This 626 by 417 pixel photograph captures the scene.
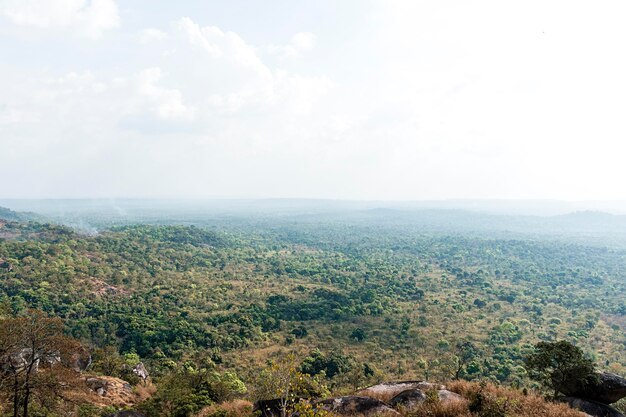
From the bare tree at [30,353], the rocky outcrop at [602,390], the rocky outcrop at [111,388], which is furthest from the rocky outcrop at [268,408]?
the rocky outcrop at [111,388]


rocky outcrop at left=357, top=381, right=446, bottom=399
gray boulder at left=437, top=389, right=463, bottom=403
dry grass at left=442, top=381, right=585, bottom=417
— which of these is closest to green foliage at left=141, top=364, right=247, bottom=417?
rocky outcrop at left=357, top=381, right=446, bottom=399

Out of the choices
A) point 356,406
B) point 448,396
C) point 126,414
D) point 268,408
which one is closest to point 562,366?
point 448,396

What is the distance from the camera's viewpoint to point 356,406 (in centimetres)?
1641

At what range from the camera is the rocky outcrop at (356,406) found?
52.1ft

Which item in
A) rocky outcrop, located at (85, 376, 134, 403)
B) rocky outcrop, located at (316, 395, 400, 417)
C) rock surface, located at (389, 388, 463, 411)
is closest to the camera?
rocky outcrop, located at (316, 395, 400, 417)

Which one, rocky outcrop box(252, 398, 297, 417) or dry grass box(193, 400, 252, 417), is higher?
rocky outcrop box(252, 398, 297, 417)

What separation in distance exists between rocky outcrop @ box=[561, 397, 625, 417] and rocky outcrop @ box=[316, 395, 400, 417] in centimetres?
843

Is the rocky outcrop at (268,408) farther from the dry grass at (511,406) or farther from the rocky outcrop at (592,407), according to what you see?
the rocky outcrop at (592,407)

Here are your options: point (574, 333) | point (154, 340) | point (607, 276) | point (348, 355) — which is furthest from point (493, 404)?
point (607, 276)

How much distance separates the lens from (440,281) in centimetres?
12381

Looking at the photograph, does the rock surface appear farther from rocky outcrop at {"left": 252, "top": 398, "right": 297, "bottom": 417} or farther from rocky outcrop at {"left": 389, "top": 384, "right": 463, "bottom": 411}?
rocky outcrop at {"left": 252, "top": 398, "right": 297, "bottom": 417}

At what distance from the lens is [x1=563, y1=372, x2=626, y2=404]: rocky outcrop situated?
55.7 feet

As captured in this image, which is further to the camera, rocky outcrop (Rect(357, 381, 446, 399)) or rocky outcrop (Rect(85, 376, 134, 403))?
rocky outcrop (Rect(85, 376, 134, 403))

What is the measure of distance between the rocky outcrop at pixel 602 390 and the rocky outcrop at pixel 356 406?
9.12m
